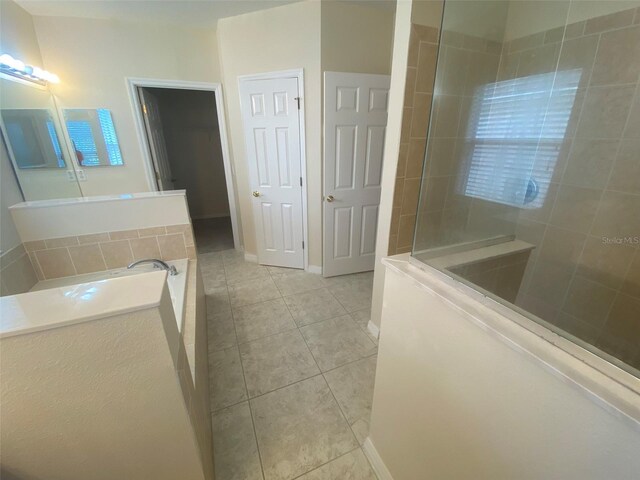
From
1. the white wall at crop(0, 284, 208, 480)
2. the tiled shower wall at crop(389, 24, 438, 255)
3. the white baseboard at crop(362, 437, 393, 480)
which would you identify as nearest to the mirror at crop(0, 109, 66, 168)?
the white wall at crop(0, 284, 208, 480)

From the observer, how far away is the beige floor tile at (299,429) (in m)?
1.23

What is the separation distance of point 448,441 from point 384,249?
111 cm

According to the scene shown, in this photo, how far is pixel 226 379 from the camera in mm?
1658

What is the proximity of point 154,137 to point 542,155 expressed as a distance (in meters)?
3.69

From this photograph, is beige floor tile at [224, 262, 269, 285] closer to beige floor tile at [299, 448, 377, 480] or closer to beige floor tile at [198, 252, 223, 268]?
beige floor tile at [198, 252, 223, 268]

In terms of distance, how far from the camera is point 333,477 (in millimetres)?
1180

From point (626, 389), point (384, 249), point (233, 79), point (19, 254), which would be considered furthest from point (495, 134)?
point (19, 254)

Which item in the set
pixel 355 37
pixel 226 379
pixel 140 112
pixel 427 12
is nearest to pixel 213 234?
pixel 140 112

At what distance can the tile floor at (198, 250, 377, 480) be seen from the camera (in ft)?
4.10

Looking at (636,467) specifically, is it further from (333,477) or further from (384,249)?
(384,249)

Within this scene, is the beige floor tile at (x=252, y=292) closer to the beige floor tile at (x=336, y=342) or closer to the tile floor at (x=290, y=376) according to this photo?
the tile floor at (x=290, y=376)

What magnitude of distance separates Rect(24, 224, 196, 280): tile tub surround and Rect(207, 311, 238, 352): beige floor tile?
57cm

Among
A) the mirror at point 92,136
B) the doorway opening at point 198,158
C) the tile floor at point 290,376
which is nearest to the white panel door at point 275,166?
the tile floor at point 290,376

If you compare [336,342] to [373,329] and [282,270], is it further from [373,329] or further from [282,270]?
[282,270]
